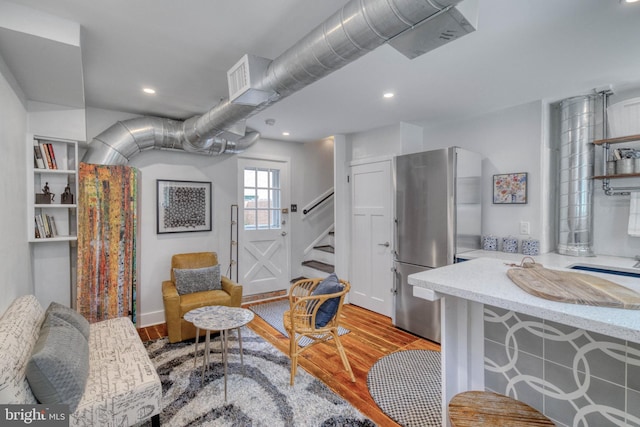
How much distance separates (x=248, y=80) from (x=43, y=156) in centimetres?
203

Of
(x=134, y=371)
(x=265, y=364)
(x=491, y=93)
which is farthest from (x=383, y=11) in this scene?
(x=265, y=364)

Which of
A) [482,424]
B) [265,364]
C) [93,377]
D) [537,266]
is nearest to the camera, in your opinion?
[482,424]

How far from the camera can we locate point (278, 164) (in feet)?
15.4

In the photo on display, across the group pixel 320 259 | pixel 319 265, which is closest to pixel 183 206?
pixel 319 265

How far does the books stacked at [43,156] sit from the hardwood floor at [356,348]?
187 cm

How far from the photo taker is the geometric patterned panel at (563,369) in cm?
107

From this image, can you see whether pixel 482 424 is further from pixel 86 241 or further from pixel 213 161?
pixel 213 161

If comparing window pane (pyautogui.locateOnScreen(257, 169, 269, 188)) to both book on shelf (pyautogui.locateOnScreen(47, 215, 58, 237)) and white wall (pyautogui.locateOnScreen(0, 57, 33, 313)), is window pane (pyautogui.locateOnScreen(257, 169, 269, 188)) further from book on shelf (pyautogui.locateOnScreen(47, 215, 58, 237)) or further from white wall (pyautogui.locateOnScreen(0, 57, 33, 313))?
white wall (pyautogui.locateOnScreen(0, 57, 33, 313))

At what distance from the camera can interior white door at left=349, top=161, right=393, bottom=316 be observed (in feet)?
12.5

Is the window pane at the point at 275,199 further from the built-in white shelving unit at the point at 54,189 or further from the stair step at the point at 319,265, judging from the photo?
the built-in white shelving unit at the point at 54,189

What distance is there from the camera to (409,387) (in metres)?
2.35

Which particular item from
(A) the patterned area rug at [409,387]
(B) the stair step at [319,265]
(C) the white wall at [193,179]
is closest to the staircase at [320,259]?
(B) the stair step at [319,265]

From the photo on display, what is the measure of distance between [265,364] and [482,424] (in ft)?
6.37

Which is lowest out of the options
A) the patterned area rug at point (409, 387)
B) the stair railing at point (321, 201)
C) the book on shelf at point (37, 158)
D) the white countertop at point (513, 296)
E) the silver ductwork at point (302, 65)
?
the patterned area rug at point (409, 387)
